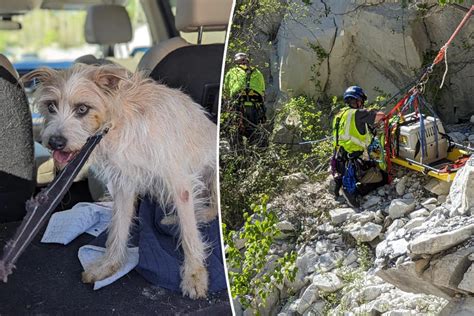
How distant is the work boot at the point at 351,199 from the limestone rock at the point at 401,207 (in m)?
0.07

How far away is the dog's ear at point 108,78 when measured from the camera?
164 cm

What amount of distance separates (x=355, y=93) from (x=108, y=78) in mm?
529

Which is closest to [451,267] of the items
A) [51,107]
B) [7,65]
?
[51,107]

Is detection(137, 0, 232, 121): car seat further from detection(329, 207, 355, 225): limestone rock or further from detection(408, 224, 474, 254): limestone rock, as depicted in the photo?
detection(408, 224, 474, 254): limestone rock

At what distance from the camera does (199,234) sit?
66.0 inches

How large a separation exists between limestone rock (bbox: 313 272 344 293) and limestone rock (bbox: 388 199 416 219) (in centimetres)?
17

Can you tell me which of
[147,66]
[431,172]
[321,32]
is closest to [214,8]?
[147,66]

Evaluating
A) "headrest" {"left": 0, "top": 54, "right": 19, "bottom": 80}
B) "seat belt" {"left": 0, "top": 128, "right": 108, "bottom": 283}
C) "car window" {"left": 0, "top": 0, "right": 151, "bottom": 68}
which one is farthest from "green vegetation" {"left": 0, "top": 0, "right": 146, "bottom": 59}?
"seat belt" {"left": 0, "top": 128, "right": 108, "bottom": 283}

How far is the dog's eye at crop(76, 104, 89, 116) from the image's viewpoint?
162 cm

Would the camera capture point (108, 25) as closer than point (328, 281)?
No

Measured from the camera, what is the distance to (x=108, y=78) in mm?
1653

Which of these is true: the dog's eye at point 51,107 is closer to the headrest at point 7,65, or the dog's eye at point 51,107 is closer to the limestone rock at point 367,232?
the headrest at point 7,65

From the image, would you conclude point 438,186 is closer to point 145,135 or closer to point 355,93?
point 355,93

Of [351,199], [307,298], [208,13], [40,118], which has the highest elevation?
[208,13]
